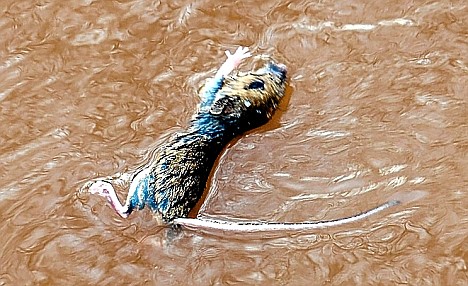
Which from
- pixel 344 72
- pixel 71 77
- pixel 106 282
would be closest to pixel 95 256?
pixel 106 282

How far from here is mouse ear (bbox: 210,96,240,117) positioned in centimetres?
373

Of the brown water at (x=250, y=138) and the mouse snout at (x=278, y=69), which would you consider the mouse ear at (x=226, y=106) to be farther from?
the mouse snout at (x=278, y=69)

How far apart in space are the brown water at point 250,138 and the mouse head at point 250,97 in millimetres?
87

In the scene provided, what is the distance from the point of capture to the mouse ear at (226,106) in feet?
12.2

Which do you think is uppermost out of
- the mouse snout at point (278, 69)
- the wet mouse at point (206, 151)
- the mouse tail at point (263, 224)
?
the mouse snout at point (278, 69)

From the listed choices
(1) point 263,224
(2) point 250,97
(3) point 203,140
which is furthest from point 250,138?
(1) point 263,224

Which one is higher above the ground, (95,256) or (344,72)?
(344,72)

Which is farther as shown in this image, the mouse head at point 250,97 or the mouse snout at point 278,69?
the mouse snout at point 278,69

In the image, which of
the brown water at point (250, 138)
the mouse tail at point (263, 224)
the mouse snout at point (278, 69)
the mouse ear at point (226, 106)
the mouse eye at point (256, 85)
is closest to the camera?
the mouse tail at point (263, 224)

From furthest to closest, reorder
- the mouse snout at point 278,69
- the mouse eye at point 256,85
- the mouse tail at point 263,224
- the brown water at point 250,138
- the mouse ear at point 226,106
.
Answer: the mouse snout at point 278,69 → the mouse eye at point 256,85 → the mouse ear at point 226,106 → the brown water at point 250,138 → the mouse tail at point 263,224

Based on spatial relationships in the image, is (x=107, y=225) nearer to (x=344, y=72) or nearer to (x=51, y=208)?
(x=51, y=208)

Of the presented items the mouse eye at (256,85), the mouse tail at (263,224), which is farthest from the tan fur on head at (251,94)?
the mouse tail at (263,224)

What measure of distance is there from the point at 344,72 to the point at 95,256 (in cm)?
155

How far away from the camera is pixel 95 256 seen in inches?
135
